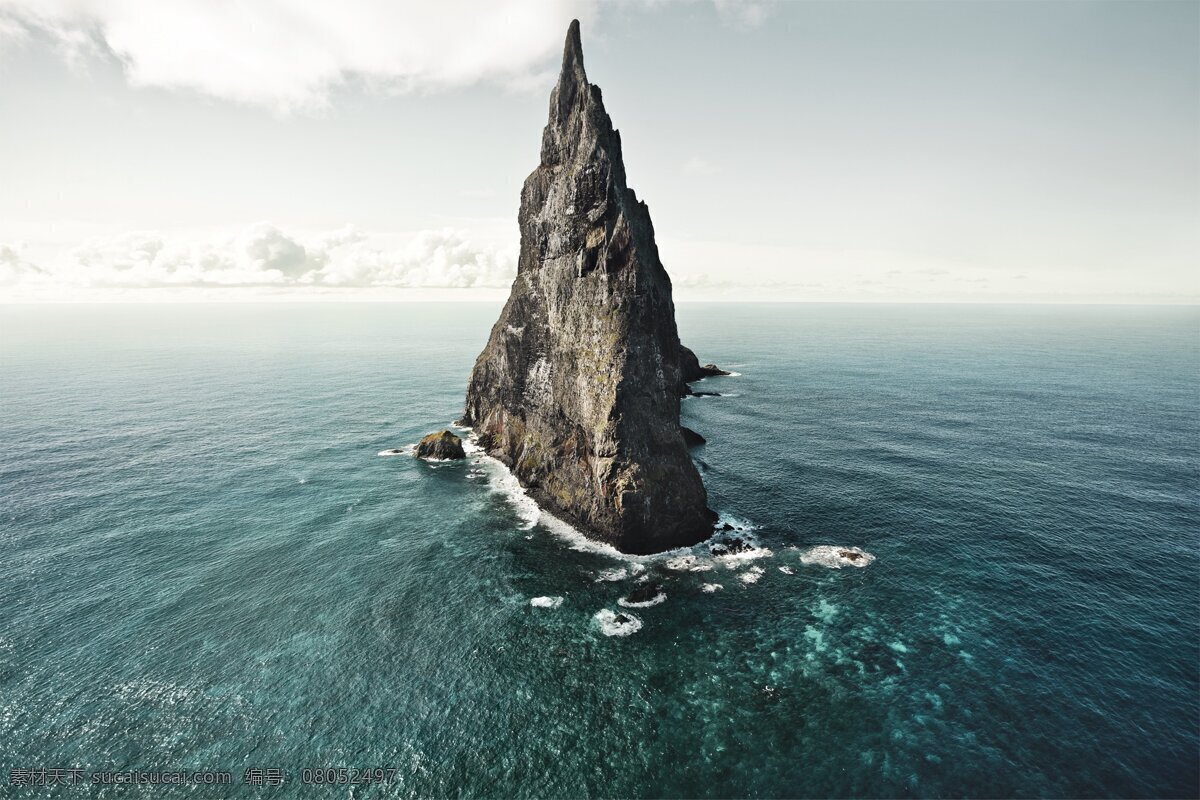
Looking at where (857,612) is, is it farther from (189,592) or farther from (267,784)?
(189,592)

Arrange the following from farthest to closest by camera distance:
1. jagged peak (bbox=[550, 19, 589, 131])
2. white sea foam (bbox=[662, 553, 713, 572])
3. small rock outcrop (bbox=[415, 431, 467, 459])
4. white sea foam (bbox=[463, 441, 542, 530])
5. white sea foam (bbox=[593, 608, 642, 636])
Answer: small rock outcrop (bbox=[415, 431, 467, 459])
jagged peak (bbox=[550, 19, 589, 131])
white sea foam (bbox=[463, 441, 542, 530])
white sea foam (bbox=[662, 553, 713, 572])
white sea foam (bbox=[593, 608, 642, 636])

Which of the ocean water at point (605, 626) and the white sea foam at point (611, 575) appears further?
the white sea foam at point (611, 575)

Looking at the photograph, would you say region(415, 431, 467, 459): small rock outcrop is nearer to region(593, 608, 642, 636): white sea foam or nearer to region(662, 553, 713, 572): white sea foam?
region(662, 553, 713, 572): white sea foam

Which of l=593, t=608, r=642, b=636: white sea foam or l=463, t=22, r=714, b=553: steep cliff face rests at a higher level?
l=463, t=22, r=714, b=553: steep cliff face

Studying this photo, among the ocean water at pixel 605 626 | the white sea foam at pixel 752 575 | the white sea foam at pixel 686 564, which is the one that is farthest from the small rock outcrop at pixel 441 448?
the white sea foam at pixel 752 575

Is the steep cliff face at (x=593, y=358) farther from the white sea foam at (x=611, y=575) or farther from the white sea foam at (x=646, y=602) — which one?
the white sea foam at (x=646, y=602)

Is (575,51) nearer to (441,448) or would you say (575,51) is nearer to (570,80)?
(570,80)

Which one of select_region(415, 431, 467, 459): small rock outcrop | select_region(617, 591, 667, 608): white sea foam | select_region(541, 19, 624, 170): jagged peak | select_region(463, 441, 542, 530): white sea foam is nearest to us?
select_region(617, 591, 667, 608): white sea foam

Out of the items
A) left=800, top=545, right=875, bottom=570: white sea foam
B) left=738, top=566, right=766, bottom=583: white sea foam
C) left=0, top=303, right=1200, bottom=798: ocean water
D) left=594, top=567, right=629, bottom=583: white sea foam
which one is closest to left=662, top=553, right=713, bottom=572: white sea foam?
left=0, top=303, right=1200, bottom=798: ocean water
